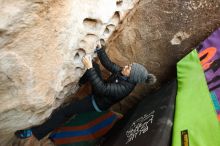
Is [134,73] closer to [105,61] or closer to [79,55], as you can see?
[105,61]

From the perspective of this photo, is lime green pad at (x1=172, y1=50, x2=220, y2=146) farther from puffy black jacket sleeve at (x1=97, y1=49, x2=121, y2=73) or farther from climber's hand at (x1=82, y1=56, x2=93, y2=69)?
climber's hand at (x1=82, y1=56, x2=93, y2=69)

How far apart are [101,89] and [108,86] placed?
0.08m

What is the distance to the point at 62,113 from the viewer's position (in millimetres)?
2859

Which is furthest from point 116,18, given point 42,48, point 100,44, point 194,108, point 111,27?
point 194,108

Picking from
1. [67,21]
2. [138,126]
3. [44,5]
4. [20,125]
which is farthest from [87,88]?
[44,5]

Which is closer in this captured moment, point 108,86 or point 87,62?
point 87,62

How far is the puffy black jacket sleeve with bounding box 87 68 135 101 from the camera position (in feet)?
8.31

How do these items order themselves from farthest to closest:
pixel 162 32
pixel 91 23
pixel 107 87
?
pixel 162 32, pixel 107 87, pixel 91 23

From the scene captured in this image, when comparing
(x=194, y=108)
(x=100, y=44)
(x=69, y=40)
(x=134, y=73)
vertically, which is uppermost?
(x=100, y=44)

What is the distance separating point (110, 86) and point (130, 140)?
0.47 meters

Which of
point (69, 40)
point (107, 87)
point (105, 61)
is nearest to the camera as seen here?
point (69, 40)

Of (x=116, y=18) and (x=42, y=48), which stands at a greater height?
(x=116, y=18)

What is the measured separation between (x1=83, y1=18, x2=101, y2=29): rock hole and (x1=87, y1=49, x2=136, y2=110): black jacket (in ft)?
0.99

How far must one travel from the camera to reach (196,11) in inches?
112
